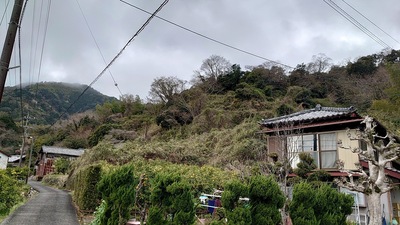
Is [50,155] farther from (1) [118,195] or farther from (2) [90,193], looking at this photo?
(1) [118,195]

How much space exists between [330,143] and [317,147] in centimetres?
59

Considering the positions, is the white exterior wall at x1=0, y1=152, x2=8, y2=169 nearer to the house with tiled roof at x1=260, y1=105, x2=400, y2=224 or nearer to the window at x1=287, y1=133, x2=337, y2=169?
the house with tiled roof at x1=260, y1=105, x2=400, y2=224

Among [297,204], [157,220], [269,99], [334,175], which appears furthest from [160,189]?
[269,99]

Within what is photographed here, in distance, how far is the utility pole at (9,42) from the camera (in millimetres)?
6242

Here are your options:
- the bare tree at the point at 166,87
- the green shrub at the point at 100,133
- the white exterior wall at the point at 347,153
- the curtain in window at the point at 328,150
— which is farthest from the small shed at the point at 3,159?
the white exterior wall at the point at 347,153

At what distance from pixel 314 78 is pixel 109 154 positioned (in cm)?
2566

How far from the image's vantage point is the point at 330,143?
13.0 meters

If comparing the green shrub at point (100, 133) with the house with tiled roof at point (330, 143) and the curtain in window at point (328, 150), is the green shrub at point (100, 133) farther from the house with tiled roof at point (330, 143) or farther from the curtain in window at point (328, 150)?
the curtain in window at point (328, 150)

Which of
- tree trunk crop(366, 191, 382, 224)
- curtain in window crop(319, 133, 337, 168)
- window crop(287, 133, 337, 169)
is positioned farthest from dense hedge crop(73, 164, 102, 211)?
curtain in window crop(319, 133, 337, 168)

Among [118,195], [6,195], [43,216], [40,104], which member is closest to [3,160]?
[40,104]

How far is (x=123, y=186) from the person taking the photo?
20.1 feet

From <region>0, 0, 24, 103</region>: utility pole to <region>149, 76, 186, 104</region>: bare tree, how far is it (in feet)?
88.8

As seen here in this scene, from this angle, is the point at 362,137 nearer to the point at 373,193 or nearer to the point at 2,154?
the point at 373,193

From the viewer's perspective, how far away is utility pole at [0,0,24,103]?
6242 mm
